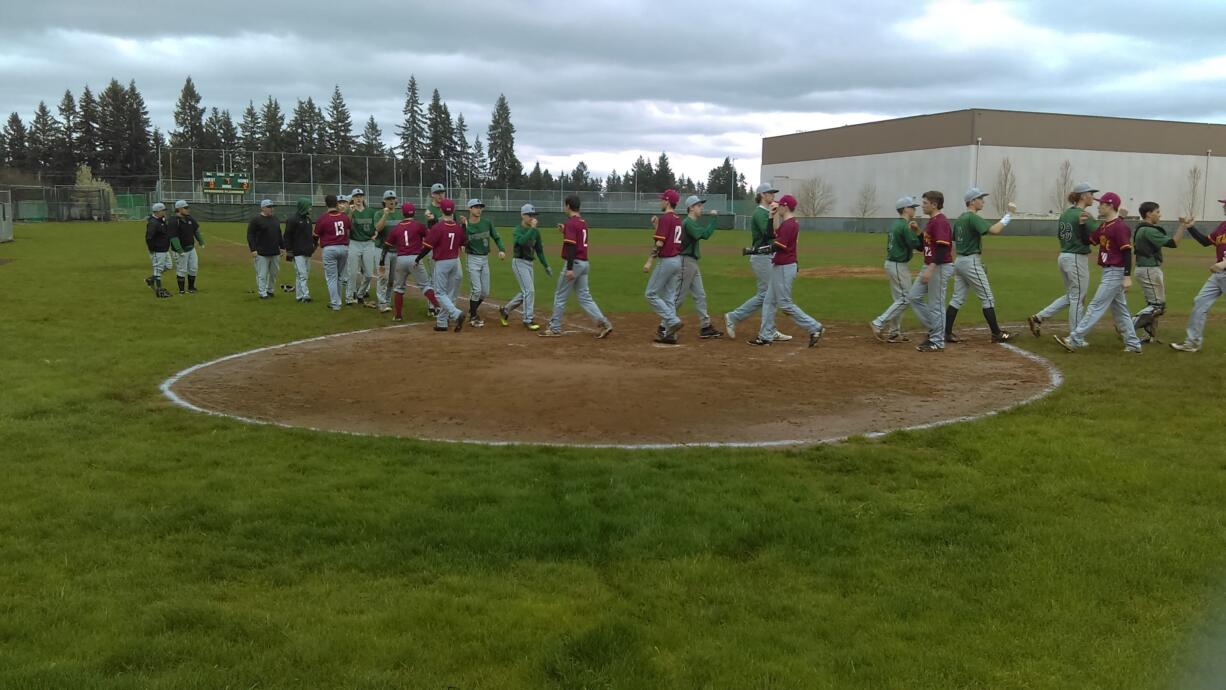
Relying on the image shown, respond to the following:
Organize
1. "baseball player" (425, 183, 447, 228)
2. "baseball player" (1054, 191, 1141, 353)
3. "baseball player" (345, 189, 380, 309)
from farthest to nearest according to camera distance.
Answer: "baseball player" (345, 189, 380, 309), "baseball player" (425, 183, 447, 228), "baseball player" (1054, 191, 1141, 353)

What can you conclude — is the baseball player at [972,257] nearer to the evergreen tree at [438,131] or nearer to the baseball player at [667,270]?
the baseball player at [667,270]

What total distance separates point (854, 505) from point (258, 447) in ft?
14.8

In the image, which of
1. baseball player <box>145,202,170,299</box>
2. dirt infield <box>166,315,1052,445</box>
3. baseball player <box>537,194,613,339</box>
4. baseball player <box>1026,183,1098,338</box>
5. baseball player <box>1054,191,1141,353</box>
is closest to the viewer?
dirt infield <box>166,315,1052,445</box>

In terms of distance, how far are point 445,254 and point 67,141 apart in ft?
370

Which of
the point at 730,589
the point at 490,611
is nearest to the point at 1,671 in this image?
the point at 490,611

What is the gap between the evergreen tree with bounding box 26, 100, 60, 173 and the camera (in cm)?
10581

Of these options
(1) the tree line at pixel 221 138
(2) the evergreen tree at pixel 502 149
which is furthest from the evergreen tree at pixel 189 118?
(2) the evergreen tree at pixel 502 149

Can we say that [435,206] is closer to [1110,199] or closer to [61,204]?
[1110,199]

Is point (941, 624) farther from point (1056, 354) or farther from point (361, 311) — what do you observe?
point (361, 311)

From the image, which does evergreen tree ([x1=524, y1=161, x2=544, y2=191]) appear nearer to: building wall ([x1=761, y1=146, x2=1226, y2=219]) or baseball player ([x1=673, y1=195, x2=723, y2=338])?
building wall ([x1=761, y1=146, x2=1226, y2=219])

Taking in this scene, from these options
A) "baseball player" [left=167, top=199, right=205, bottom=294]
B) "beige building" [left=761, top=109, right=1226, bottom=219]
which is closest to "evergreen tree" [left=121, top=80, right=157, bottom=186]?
"beige building" [left=761, top=109, right=1226, bottom=219]

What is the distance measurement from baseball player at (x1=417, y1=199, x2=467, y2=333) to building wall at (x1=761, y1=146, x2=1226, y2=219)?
6530cm

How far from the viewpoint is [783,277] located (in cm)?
1249

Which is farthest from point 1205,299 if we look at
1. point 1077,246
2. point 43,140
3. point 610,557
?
point 43,140
